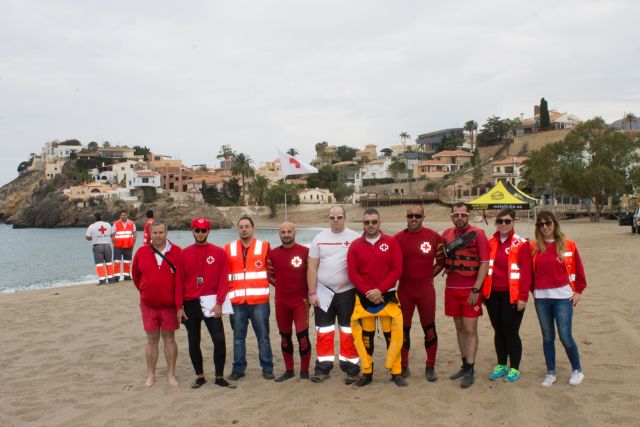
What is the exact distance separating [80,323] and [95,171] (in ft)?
378

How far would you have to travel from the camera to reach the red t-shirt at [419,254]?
586cm

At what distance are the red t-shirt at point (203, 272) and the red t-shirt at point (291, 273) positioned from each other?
61 cm

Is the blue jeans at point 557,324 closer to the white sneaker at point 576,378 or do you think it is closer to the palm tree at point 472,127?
the white sneaker at point 576,378

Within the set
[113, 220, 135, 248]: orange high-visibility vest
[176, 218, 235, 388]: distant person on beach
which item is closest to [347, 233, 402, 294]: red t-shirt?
[176, 218, 235, 388]: distant person on beach

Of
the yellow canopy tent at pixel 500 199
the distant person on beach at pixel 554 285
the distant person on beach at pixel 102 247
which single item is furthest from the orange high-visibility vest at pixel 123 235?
the yellow canopy tent at pixel 500 199

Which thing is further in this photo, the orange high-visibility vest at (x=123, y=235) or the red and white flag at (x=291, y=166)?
the orange high-visibility vest at (x=123, y=235)

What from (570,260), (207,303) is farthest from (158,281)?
(570,260)

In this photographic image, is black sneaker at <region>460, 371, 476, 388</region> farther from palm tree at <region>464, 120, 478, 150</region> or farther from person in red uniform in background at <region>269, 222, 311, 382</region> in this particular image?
palm tree at <region>464, 120, 478, 150</region>

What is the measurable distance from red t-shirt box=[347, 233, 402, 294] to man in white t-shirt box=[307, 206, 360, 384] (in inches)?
8.6

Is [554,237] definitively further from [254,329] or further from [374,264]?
[254,329]

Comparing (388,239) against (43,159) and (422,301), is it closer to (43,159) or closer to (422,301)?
(422,301)

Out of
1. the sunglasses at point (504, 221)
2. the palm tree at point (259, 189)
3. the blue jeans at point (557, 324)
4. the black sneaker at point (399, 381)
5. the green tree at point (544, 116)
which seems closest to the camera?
the blue jeans at point (557, 324)

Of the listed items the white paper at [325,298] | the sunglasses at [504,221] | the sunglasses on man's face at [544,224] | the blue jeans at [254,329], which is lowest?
the blue jeans at [254,329]

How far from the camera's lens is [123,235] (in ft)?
48.1
